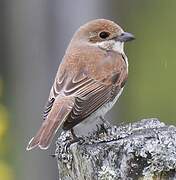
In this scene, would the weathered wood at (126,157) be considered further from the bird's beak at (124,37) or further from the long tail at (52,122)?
the bird's beak at (124,37)

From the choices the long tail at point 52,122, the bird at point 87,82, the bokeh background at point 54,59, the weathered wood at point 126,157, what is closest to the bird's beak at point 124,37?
the bird at point 87,82

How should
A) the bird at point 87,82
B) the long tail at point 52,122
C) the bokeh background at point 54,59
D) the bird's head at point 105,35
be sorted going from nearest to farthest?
1. the long tail at point 52,122
2. the bird at point 87,82
3. the bird's head at point 105,35
4. the bokeh background at point 54,59

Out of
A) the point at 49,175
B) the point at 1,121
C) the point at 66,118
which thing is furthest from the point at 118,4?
the point at 66,118

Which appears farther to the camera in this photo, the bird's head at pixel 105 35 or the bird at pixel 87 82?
the bird's head at pixel 105 35

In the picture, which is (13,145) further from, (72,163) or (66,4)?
(72,163)

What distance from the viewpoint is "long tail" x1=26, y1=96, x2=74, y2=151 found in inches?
285

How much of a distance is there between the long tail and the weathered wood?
0.78 feet

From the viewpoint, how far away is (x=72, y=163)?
6.95 meters

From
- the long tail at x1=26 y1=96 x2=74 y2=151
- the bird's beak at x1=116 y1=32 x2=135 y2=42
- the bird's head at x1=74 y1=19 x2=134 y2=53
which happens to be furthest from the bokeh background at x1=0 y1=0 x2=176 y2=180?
the long tail at x1=26 y1=96 x2=74 y2=151

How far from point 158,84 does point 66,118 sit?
19.6 ft

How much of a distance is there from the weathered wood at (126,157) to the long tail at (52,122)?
239 millimetres

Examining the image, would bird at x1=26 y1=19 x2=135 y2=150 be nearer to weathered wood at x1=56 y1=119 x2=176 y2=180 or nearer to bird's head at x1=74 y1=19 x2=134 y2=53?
bird's head at x1=74 y1=19 x2=134 y2=53

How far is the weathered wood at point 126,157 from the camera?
6.43m

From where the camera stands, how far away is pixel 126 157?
6.47 metres
